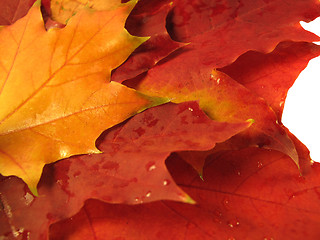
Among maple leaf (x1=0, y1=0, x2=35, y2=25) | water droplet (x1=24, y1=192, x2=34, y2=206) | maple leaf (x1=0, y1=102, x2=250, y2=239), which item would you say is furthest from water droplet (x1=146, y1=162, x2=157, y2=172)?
maple leaf (x1=0, y1=0, x2=35, y2=25)

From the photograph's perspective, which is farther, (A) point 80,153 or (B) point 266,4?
(B) point 266,4

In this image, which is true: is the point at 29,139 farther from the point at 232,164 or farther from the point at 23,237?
the point at 232,164

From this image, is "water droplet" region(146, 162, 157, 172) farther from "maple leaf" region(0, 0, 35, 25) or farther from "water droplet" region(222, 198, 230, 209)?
"maple leaf" region(0, 0, 35, 25)

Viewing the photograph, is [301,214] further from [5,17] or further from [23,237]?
[5,17]

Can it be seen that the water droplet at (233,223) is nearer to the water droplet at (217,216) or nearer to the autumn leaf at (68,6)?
the water droplet at (217,216)

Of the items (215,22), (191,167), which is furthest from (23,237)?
(215,22)

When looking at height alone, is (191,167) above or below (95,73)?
below

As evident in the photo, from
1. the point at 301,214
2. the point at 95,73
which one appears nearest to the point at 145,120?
the point at 95,73
